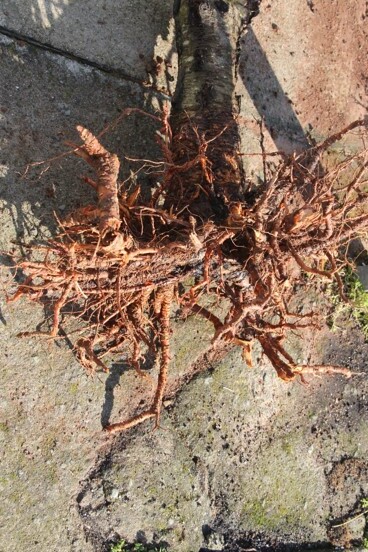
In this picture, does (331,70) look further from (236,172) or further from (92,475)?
(92,475)

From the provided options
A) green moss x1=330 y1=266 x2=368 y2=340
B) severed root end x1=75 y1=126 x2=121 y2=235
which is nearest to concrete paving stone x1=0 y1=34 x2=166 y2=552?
severed root end x1=75 y1=126 x2=121 y2=235

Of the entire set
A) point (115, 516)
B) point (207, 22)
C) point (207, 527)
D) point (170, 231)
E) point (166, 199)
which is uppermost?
point (207, 22)

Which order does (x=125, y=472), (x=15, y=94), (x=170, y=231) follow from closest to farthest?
(x=170, y=231), (x=15, y=94), (x=125, y=472)

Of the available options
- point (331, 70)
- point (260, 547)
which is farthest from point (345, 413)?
point (331, 70)

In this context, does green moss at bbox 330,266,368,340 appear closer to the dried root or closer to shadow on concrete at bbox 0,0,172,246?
the dried root

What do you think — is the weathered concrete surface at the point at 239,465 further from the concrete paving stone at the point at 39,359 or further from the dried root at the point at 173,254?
the dried root at the point at 173,254

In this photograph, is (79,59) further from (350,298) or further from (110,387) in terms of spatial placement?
(350,298)

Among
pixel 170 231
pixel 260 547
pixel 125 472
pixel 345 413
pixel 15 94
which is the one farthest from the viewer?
pixel 345 413
